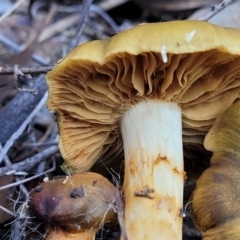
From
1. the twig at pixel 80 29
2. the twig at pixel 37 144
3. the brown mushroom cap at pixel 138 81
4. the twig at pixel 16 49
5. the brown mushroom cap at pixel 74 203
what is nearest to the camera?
the brown mushroom cap at pixel 138 81

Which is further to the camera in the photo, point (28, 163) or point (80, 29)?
point (80, 29)

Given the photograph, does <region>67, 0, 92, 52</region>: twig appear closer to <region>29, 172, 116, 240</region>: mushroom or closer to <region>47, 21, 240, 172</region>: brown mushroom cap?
<region>47, 21, 240, 172</region>: brown mushroom cap

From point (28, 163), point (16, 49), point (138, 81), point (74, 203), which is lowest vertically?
point (28, 163)

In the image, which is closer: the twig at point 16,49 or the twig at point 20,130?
the twig at point 20,130

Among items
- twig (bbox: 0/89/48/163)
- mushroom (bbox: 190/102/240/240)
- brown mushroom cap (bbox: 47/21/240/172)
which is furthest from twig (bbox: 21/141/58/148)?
mushroom (bbox: 190/102/240/240)

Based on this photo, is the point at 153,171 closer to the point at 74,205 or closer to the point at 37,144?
the point at 74,205

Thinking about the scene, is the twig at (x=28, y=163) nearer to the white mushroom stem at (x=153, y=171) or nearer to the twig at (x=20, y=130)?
the twig at (x=20, y=130)

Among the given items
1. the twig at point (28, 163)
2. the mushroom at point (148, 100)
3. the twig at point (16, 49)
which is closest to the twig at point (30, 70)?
the mushroom at point (148, 100)

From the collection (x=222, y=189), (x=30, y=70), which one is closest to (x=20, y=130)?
(x=30, y=70)
